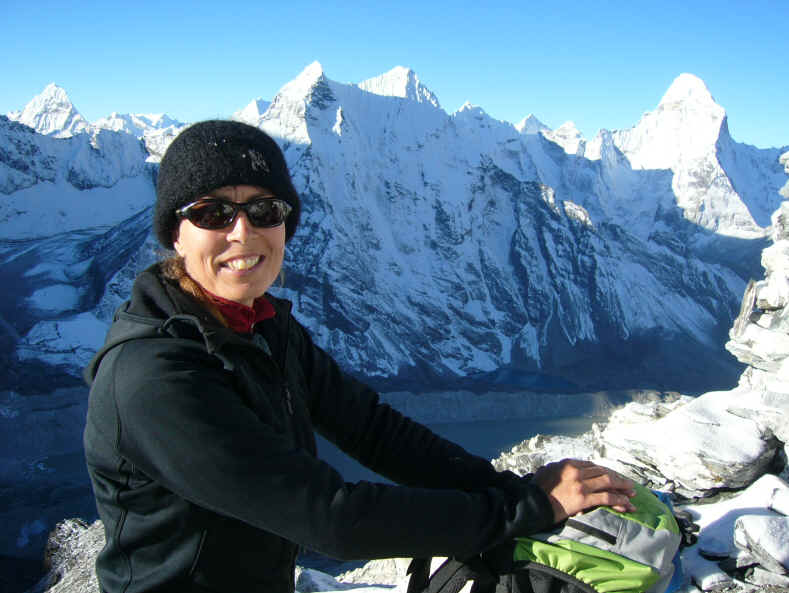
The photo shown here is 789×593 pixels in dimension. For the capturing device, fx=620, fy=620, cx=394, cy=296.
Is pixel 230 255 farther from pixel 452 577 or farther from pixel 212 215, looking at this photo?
pixel 452 577

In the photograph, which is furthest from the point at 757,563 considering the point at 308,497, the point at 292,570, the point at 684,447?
the point at 308,497

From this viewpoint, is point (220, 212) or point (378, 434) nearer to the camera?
point (220, 212)

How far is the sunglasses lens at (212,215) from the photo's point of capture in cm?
→ 237

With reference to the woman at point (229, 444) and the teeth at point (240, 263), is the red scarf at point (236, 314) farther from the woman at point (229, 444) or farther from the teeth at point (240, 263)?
the teeth at point (240, 263)

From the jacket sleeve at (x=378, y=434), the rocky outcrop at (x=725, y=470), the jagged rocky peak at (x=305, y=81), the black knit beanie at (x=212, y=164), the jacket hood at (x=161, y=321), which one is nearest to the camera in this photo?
the jacket hood at (x=161, y=321)

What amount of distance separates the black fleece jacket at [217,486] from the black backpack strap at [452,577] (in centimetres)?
32

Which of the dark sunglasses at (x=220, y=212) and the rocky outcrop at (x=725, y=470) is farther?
the rocky outcrop at (x=725, y=470)

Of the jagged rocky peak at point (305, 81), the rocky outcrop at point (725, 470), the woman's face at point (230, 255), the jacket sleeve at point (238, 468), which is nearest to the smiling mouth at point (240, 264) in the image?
the woman's face at point (230, 255)

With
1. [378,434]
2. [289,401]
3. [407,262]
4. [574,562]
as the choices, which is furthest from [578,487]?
[407,262]

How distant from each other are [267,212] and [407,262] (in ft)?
471

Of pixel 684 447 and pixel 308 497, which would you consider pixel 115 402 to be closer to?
pixel 308 497

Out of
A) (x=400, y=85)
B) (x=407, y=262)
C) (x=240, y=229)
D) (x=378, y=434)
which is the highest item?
(x=400, y=85)

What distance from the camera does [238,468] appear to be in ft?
6.02

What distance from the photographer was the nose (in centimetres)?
235
